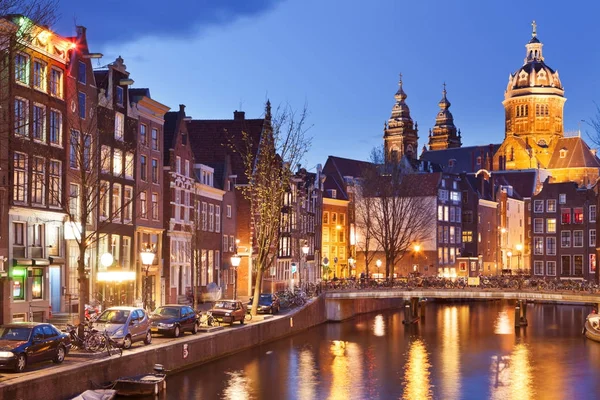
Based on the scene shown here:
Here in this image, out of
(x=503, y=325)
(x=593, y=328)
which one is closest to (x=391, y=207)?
(x=503, y=325)

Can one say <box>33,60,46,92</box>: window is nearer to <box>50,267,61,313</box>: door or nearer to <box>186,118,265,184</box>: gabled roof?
<box>50,267,61,313</box>: door

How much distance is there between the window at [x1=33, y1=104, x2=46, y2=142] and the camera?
4947 cm

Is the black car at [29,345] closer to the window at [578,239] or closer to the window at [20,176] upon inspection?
the window at [20,176]

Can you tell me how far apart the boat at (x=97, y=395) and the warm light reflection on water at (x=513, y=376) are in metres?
17.7

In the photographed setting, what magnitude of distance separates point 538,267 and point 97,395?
346 feet

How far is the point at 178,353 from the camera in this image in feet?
145

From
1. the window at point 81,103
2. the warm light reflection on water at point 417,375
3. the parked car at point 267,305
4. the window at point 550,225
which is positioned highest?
the window at point 81,103

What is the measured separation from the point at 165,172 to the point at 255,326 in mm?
16311

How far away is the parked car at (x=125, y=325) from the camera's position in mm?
40719

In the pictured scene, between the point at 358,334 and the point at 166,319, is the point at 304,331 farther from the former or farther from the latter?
the point at 166,319

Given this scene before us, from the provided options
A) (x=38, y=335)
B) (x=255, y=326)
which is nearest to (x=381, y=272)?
(x=255, y=326)

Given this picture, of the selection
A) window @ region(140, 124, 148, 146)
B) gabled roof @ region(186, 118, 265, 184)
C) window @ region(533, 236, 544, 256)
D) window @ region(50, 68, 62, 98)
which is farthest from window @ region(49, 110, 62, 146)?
window @ region(533, 236, 544, 256)

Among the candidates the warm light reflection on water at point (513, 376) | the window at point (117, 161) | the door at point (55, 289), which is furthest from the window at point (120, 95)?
the warm light reflection on water at point (513, 376)

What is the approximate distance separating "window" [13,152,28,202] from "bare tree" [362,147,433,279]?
54.7 meters
